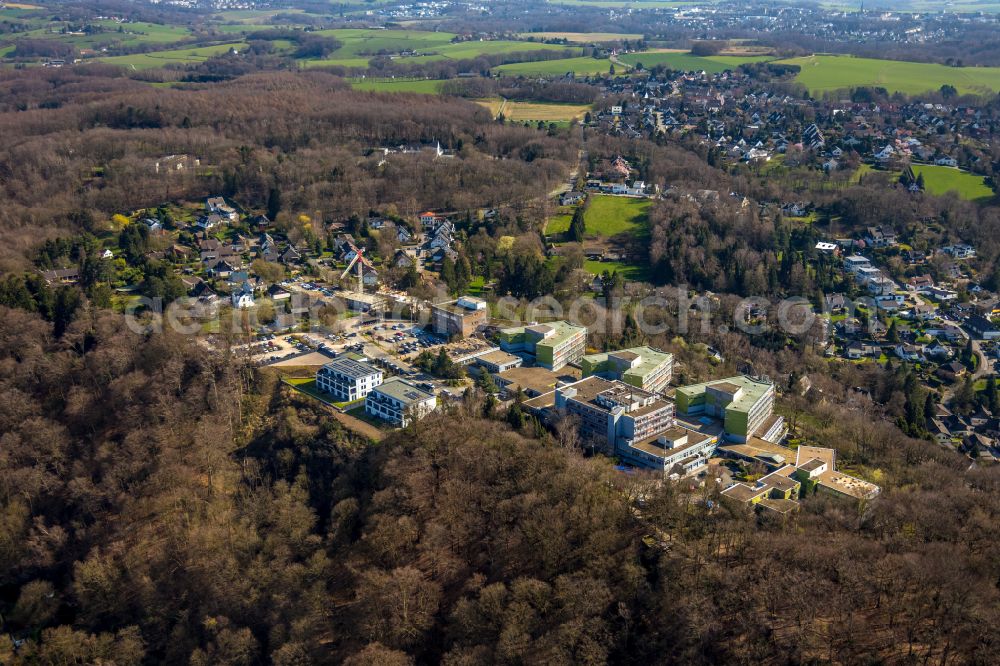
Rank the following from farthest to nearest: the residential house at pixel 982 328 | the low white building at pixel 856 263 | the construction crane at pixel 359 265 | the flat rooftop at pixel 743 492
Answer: the low white building at pixel 856 263
the residential house at pixel 982 328
the construction crane at pixel 359 265
the flat rooftop at pixel 743 492

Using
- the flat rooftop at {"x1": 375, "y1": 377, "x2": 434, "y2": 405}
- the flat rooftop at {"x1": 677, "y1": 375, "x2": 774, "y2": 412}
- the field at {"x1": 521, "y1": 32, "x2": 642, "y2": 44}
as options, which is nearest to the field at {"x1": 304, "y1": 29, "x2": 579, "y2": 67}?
the field at {"x1": 521, "y1": 32, "x2": 642, "y2": 44}

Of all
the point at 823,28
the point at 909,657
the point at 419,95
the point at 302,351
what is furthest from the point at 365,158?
the point at 823,28

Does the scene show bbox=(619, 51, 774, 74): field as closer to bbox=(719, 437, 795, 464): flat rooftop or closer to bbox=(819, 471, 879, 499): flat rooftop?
bbox=(719, 437, 795, 464): flat rooftop

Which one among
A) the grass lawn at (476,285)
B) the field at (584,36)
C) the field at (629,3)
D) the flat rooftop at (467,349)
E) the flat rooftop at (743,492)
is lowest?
the grass lawn at (476,285)

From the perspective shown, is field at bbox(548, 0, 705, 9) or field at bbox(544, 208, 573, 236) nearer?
field at bbox(544, 208, 573, 236)

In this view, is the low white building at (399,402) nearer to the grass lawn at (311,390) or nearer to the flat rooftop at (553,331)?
the grass lawn at (311,390)

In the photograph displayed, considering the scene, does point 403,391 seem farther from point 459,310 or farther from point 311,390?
point 459,310

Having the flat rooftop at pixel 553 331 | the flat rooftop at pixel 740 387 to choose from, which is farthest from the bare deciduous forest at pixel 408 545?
the flat rooftop at pixel 553 331

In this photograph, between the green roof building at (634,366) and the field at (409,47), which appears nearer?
the green roof building at (634,366)

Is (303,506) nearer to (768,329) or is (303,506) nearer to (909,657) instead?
(909,657)
